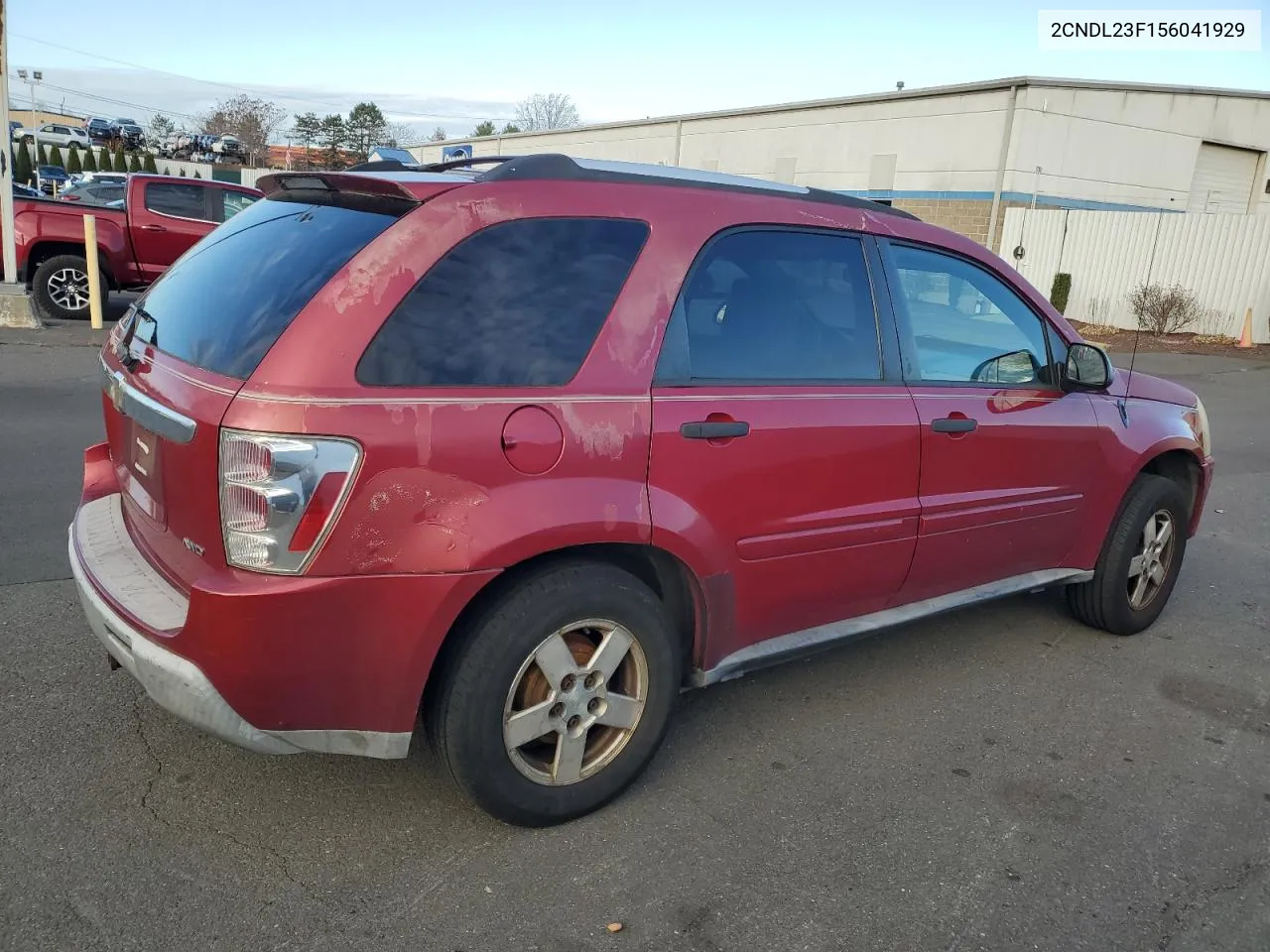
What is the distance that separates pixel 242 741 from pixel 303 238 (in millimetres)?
1343

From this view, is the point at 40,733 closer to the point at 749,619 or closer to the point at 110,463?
the point at 110,463

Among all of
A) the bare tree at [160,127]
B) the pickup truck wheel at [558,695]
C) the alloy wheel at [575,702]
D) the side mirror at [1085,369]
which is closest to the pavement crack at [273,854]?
the pickup truck wheel at [558,695]

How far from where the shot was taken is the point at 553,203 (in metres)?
2.82

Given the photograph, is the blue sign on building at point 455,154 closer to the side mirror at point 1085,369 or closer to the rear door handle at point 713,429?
the rear door handle at point 713,429

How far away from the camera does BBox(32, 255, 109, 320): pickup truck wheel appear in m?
12.0

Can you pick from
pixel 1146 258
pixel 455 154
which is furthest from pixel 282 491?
pixel 455 154

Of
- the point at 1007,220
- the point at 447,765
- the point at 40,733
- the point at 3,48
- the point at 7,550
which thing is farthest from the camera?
the point at 1007,220

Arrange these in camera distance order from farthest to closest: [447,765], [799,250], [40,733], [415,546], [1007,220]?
1. [1007,220]
2. [799,250]
3. [40,733]
4. [447,765]
5. [415,546]

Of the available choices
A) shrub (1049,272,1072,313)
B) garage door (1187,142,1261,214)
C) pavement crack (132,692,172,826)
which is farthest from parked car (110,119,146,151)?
pavement crack (132,692,172,826)

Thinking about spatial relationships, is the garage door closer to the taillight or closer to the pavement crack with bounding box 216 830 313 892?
the taillight

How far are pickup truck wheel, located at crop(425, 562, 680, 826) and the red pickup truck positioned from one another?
35.0 feet

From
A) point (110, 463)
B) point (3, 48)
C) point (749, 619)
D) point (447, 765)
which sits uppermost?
point (3, 48)

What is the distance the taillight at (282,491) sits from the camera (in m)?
2.38

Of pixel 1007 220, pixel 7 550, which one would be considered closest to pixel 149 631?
pixel 7 550
